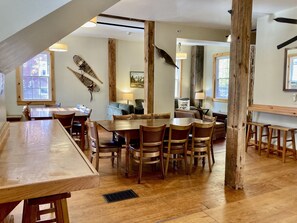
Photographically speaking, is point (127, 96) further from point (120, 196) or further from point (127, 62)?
point (120, 196)

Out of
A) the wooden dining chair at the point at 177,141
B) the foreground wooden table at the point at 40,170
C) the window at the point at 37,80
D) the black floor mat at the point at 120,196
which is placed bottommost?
the black floor mat at the point at 120,196

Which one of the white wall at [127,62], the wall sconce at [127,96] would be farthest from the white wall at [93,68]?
the wall sconce at [127,96]

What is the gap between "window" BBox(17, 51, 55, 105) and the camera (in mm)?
7441

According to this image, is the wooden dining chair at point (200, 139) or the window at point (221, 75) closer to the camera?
the wooden dining chair at point (200, 139)

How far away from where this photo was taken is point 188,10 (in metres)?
4.90

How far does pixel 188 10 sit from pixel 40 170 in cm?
456

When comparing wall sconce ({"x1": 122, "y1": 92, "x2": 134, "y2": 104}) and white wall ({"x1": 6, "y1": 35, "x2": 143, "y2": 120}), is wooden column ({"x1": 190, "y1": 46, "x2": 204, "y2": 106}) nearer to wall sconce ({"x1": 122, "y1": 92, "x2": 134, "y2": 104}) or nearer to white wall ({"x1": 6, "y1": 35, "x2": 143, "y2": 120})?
white wall ({"x1": 6, "y1": 35, "x2": 143, "y2": 120})

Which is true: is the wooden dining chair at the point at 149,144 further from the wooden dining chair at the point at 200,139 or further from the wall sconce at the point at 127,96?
the wall sconce at the point at 127,96

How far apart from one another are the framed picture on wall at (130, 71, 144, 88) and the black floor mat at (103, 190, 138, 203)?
19.8 feet

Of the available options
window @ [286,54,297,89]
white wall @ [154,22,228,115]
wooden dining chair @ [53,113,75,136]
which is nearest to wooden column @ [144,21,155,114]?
white wall @ [154,22,228,115]

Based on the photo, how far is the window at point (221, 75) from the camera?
863 cm

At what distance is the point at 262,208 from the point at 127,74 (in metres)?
6.79

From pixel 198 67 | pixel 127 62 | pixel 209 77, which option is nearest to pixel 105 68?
pixel 127 62

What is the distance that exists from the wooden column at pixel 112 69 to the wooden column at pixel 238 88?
18.8 ft
